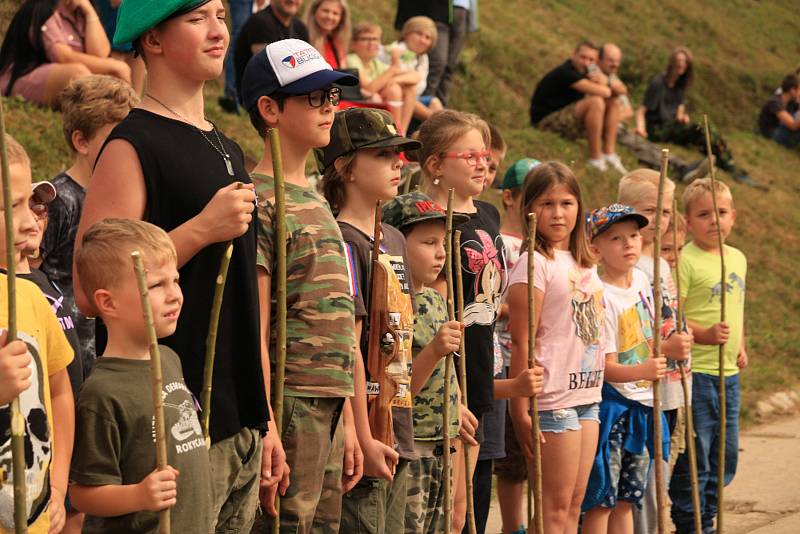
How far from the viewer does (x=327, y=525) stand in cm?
370

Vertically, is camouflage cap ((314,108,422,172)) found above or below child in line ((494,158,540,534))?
above

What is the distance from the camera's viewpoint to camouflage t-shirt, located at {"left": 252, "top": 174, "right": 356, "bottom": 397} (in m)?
3.54

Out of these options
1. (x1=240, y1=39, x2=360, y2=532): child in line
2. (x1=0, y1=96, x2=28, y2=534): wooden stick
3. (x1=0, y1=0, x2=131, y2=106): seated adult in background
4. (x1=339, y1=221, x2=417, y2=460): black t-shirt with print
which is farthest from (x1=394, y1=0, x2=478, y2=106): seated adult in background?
(x1=0, y1=96, x2=28, y2=534): wooden stick

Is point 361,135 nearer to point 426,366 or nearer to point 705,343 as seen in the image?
point 426,366

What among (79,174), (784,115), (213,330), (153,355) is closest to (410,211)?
(79,174)

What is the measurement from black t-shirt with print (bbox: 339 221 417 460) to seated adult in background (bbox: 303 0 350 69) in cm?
590

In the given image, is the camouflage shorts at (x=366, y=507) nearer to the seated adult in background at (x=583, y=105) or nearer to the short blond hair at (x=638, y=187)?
the short blond hair at (x=638, y=187)

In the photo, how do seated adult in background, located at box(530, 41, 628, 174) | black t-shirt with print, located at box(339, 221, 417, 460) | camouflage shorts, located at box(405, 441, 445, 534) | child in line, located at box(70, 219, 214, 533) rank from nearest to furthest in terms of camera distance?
child in line, located at box(70, 219, 214, 533)
black t-shirt with print, located at box(339, 221, 417, 460)
camouflage shorts, located at box(405, 441, 445, 534)
seated adult in background, located at box(530, 41, 628, 174)

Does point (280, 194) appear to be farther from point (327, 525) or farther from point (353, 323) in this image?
point (327, 525)

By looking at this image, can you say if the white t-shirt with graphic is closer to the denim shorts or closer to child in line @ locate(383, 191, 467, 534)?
the denim shorts

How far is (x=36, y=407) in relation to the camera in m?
2.83

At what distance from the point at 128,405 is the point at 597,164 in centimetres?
1099

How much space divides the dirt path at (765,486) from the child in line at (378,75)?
12.6ft

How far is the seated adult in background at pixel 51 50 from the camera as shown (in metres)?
8.11
